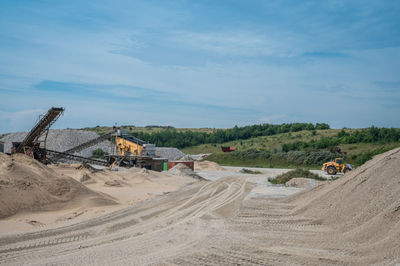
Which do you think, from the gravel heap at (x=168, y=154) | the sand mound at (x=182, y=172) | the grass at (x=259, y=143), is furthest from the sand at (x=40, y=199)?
the grass at (x=259, y=143)

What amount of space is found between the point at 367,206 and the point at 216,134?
2915 inches

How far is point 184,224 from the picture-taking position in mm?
11516

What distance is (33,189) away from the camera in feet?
44.9

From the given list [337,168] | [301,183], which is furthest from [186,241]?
[337,168]

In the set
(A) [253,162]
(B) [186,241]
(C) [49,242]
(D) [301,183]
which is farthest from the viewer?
(A) [253,162]

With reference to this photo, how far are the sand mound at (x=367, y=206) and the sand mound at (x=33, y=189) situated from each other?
8785mm

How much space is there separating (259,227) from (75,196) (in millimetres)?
7882

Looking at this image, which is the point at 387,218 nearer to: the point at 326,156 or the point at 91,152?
the point at 326,156

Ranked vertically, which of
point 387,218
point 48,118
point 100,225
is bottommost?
point 100,225

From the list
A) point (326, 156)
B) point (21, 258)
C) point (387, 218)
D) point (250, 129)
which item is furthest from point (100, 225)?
point (250, 129)

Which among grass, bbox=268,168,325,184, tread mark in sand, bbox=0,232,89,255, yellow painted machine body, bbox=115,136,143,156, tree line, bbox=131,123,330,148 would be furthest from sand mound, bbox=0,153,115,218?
tree line, bbox=131,123,330,148

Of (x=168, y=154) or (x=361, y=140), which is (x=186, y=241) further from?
(x=361, y=140)

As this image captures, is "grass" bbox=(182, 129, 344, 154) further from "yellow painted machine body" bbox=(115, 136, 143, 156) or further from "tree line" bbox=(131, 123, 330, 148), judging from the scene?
"yellow painted machine body" bbox=(115, 136, 143, 156)

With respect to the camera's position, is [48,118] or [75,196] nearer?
[75,196]
